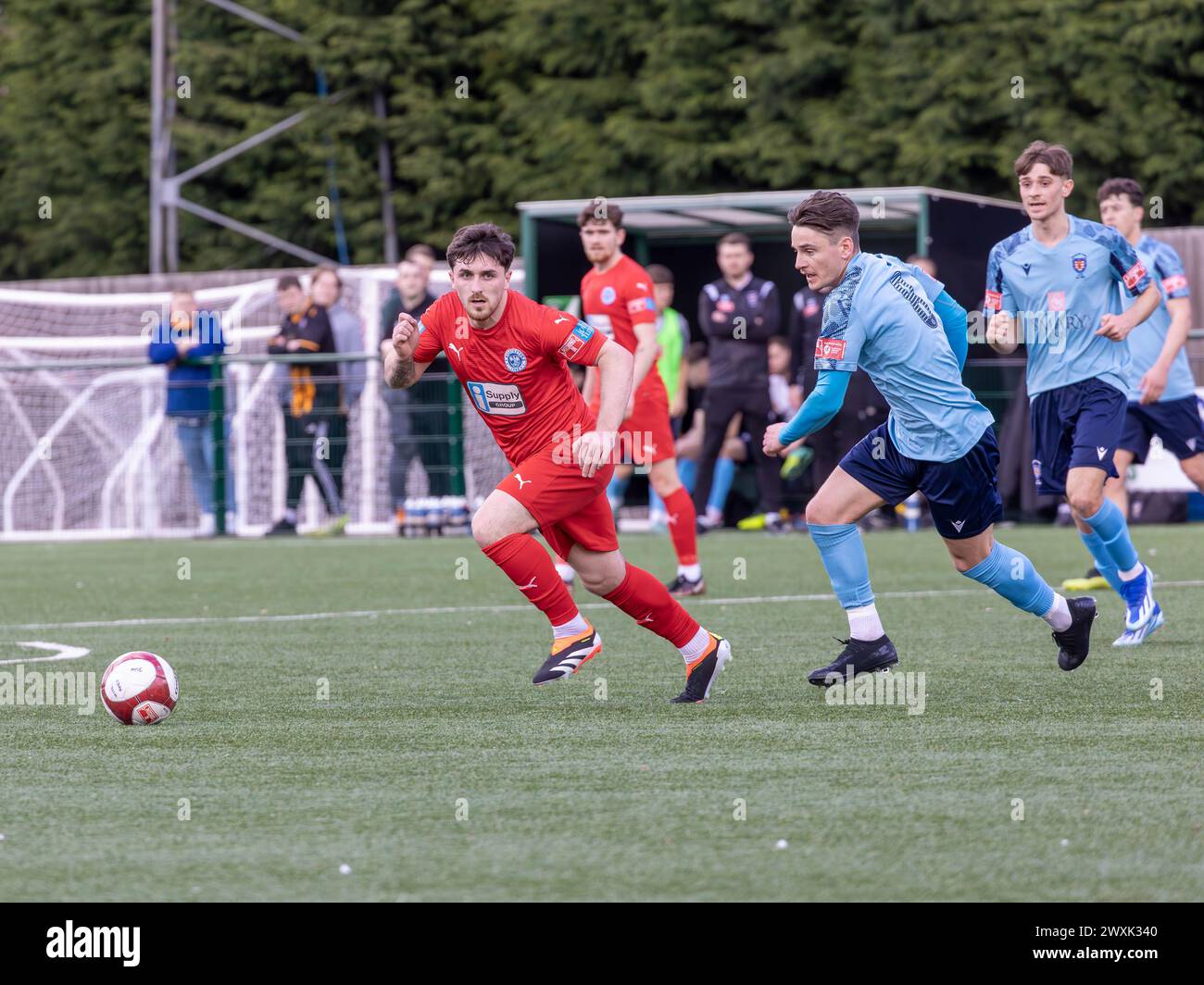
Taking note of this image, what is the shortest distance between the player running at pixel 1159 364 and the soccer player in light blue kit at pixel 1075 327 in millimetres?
1149

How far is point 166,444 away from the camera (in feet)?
66.7

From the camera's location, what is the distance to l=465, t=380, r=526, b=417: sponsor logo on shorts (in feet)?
23.7

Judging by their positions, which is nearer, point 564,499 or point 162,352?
point 564,499

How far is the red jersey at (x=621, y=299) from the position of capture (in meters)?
11.0

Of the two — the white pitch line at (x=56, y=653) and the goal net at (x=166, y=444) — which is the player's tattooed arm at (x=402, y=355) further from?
the goal net at (x=166, y=444)

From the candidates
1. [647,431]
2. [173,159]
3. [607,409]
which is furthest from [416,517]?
[173,159]

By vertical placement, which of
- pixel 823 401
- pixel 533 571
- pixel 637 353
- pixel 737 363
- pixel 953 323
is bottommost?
pixel 533 571

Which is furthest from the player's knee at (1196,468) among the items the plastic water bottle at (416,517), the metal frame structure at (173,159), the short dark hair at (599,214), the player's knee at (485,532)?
the metal frame structure at (173,159)

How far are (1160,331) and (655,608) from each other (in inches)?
187

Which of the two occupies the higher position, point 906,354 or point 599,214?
point 599,214

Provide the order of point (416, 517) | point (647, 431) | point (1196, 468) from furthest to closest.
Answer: point (416, 517) < point (647, 431) < point (1196, 468)

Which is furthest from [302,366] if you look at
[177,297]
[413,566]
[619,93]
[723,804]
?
[723,804]

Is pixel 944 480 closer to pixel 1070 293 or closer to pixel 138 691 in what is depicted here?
pixel 1070 293

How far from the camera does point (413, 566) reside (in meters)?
14.3
